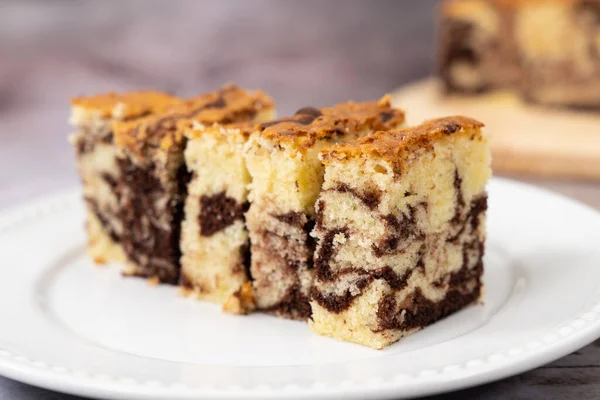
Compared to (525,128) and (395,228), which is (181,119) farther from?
(525,128)

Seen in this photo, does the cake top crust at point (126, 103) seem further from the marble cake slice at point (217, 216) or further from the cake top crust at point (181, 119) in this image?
the marble cake slice at point (217, 216)

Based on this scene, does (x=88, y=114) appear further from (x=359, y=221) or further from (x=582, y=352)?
(x=582, y=352)

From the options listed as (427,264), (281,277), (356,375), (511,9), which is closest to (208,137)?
(281,277)

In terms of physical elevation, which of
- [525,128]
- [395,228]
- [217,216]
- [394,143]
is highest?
[394,143]

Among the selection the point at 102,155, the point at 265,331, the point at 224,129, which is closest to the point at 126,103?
the point at 102,155

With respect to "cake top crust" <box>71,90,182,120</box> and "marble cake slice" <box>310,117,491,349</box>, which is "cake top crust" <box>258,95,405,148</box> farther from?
"cake top crust" <box>71,90,182,120</box>

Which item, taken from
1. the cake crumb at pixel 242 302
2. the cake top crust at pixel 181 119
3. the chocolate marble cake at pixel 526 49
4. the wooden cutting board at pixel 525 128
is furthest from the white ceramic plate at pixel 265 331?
the chocolate marble cake at pixel 526 49
